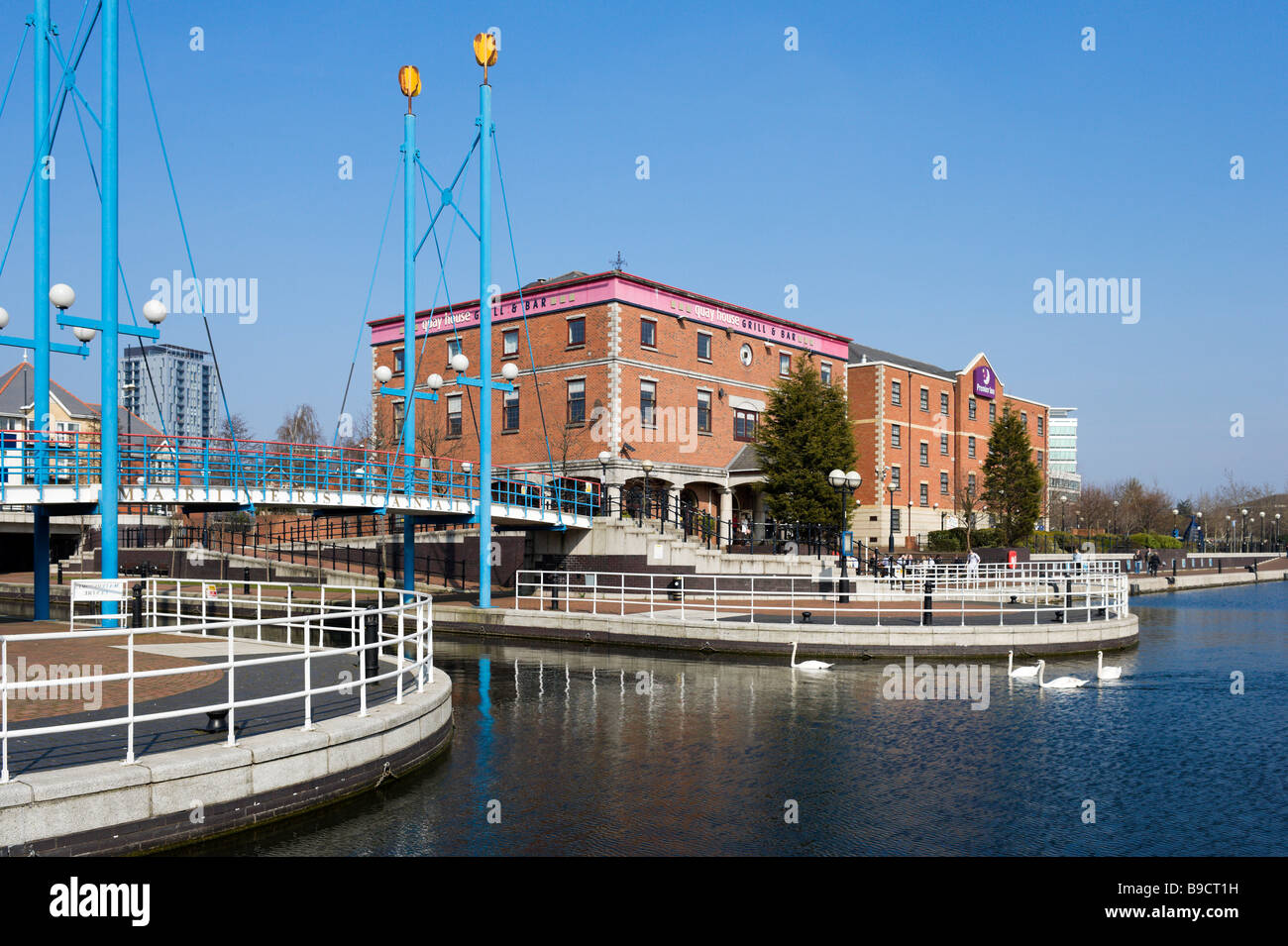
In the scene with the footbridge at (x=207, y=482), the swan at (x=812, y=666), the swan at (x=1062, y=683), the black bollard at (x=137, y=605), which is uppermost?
the footbridge at (x=207, y=482)

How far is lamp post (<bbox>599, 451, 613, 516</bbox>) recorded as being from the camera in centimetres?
3566

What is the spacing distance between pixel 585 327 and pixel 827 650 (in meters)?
24.6

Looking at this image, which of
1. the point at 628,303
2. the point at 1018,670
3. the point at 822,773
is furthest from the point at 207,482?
the point at 628,303

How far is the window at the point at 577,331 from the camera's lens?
43.3m

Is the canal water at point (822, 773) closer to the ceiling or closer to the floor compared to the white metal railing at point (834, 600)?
closer to the floor

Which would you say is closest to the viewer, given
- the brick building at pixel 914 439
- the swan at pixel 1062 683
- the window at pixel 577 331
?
the swan at pixel 1062 683

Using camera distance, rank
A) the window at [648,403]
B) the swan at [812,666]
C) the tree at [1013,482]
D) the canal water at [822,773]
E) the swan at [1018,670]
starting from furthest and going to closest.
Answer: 1. the tree at [1013,482]
2. the window at [648,403]
3. the swan at [812,666]
4. the swan at [1018,670]
5. the canal water at [822,773]

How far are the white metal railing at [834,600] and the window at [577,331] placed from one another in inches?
519

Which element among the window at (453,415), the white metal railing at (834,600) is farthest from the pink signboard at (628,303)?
the white metal railing at (834,600)

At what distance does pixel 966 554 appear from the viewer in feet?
153

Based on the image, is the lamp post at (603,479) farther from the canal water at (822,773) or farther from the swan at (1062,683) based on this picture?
the swan at (1062,683)

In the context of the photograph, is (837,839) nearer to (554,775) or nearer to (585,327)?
(554,775)

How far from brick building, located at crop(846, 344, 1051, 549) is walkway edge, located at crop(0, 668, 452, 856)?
44.3 metres
